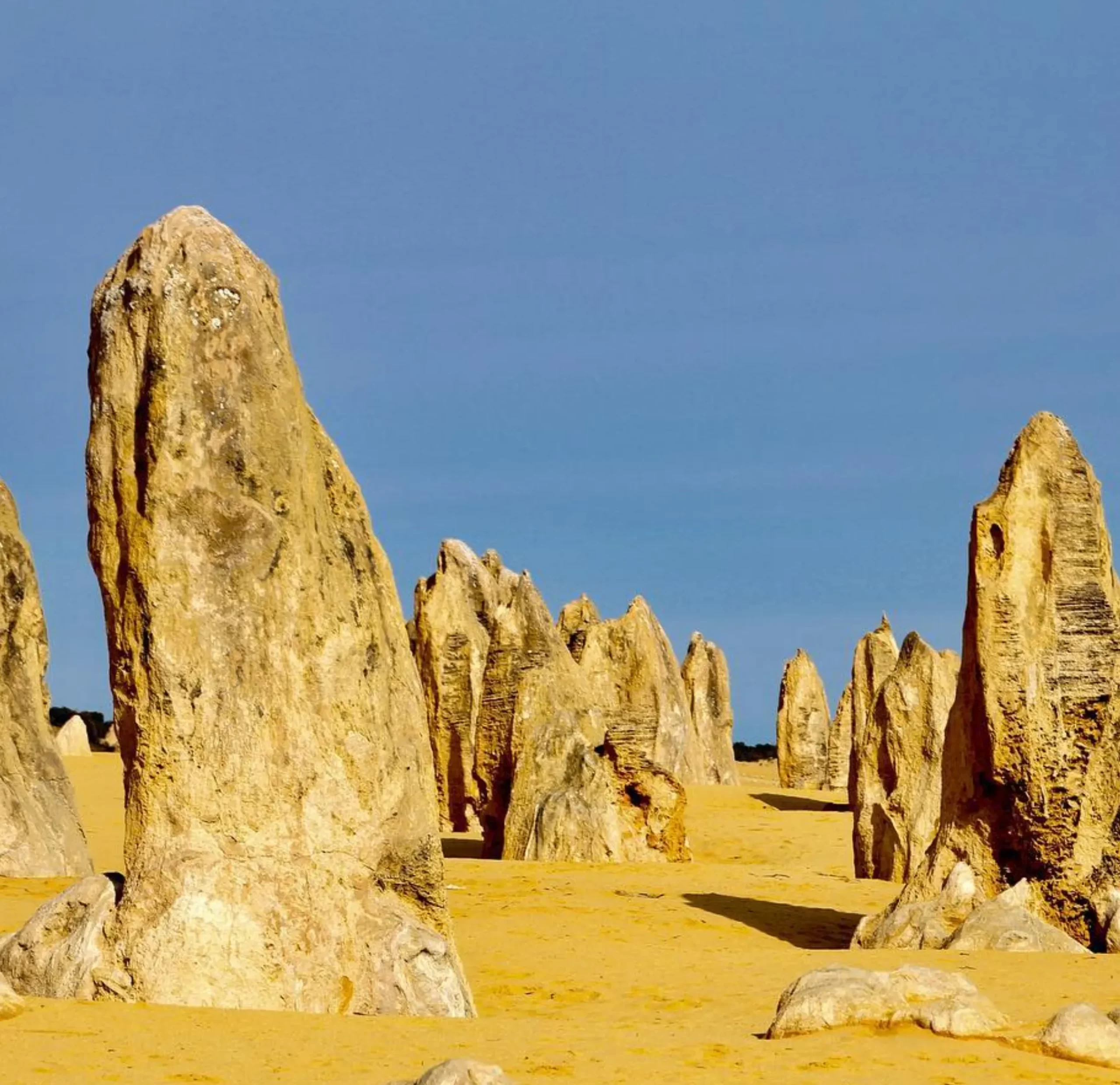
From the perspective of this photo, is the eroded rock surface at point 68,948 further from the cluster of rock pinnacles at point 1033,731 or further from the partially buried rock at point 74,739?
the partially buried rock at point 74,739

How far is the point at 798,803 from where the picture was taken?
3212 centimetres

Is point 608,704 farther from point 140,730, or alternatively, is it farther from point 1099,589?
point 140,730

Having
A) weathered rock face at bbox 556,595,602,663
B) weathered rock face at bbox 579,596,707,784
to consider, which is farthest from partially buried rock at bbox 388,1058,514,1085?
weathered rock face at bbox 556,595,602,663

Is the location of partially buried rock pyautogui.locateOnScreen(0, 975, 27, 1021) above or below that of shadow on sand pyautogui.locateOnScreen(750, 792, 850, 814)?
below

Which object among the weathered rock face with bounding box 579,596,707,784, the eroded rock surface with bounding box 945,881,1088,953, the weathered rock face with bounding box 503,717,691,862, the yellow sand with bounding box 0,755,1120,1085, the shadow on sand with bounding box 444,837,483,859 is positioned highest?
the weathered rock face with bounding box 579,596,707,784

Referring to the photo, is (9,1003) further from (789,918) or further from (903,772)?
(903,772)

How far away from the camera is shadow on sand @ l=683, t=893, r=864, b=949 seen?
14211 millimetres

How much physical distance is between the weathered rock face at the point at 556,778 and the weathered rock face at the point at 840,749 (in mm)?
20055

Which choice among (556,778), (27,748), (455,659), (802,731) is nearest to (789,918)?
(556,778)

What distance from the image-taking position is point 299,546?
10016 mm

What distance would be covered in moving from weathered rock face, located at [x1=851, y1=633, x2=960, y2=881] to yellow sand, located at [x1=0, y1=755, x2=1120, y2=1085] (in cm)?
108

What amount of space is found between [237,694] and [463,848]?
1287cm

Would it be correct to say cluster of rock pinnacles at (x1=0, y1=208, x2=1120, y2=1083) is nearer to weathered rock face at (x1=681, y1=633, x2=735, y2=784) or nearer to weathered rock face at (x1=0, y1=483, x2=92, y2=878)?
weathered rock face at (x1=0, y1=483, x2=92, y2=878)

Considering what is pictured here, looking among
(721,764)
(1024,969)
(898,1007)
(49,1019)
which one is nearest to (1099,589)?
(1024,969)
